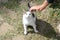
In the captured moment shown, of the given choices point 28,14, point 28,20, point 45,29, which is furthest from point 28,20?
point 45,29

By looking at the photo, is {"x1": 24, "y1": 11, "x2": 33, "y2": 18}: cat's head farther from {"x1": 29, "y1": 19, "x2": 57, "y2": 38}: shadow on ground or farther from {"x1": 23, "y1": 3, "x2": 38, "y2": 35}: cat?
{"x1": 29, "y1": 19, "x2": 57, "y2": 38}: shadow on ground

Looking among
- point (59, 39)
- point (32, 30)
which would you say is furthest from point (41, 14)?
point (59, 39)

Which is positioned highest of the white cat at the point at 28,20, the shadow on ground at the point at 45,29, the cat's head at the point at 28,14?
the cat's head at the point at 28,14

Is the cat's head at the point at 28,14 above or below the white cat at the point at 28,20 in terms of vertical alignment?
above

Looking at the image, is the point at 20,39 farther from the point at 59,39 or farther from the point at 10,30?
the point at 59,39

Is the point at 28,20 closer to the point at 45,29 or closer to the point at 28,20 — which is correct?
the point at 28,20

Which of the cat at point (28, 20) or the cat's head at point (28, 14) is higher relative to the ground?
the cat's head at point (28, 14)

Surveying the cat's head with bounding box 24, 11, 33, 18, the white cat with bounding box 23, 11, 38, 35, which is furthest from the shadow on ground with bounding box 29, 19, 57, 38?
the cat's head with bounding box 24, 11, 33, 18

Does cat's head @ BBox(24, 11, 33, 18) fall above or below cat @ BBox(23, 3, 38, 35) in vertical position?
above

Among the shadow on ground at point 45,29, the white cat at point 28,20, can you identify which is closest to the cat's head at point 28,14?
the white cat at point 28,20

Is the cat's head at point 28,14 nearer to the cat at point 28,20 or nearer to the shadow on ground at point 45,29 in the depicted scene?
the cat at point 28,20

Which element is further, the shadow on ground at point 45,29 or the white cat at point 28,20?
the shadow on ground at point 45,29

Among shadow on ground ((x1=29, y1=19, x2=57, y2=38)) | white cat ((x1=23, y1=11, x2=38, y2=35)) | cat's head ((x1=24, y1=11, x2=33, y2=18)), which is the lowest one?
shadow on ground ((x1=29, y1=19, x2=57, y2=38))

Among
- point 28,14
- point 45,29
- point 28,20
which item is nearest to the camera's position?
point 28,14
